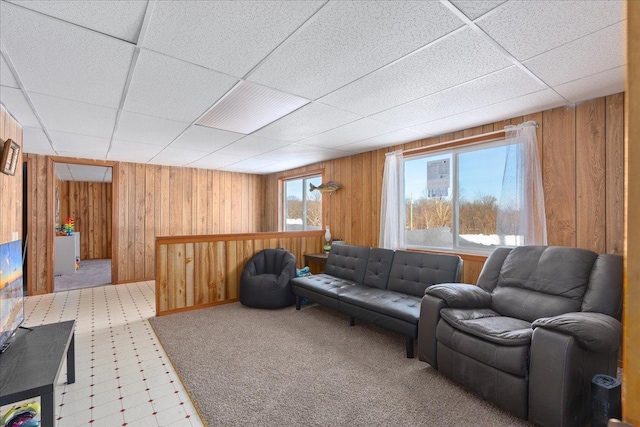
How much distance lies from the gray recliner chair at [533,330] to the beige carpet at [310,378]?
22 centimetres

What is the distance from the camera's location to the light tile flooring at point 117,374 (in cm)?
197

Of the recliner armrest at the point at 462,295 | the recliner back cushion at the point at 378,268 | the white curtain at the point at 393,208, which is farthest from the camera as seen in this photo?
the white curtain at the point at 393,208

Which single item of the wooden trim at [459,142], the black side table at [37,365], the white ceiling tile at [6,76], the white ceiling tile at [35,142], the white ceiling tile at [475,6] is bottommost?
the black side table at [37,365]

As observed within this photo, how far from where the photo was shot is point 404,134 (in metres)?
3.79

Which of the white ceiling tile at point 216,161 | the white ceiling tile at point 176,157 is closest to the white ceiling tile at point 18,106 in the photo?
the white ceiling tile at point 176,157

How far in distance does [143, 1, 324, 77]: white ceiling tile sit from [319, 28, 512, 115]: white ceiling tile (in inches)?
31.1

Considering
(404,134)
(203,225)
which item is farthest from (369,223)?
(203,225)

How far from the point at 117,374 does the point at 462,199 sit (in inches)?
151

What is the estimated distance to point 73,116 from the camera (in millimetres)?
3064

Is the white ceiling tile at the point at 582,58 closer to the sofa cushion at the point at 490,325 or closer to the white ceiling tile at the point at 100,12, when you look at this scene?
the sofa cushion at the point at 490,325

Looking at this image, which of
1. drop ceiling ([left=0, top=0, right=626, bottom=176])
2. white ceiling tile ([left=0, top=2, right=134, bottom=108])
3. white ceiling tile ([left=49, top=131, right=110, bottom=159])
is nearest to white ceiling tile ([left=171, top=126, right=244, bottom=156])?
drop ceiling ([left=0, top=0, right=626, bottom=176])

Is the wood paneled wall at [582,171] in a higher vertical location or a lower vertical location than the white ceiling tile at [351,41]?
lower

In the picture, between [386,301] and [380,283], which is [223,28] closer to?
[386,301]

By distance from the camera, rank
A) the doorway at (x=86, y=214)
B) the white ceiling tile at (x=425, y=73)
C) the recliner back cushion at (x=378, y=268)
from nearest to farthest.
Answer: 1. the white ceiling tile at (x=425, y=73)
2. the recliner back cushion at (x=378, y=268)
3. the doorway at (x=86, y=214)
